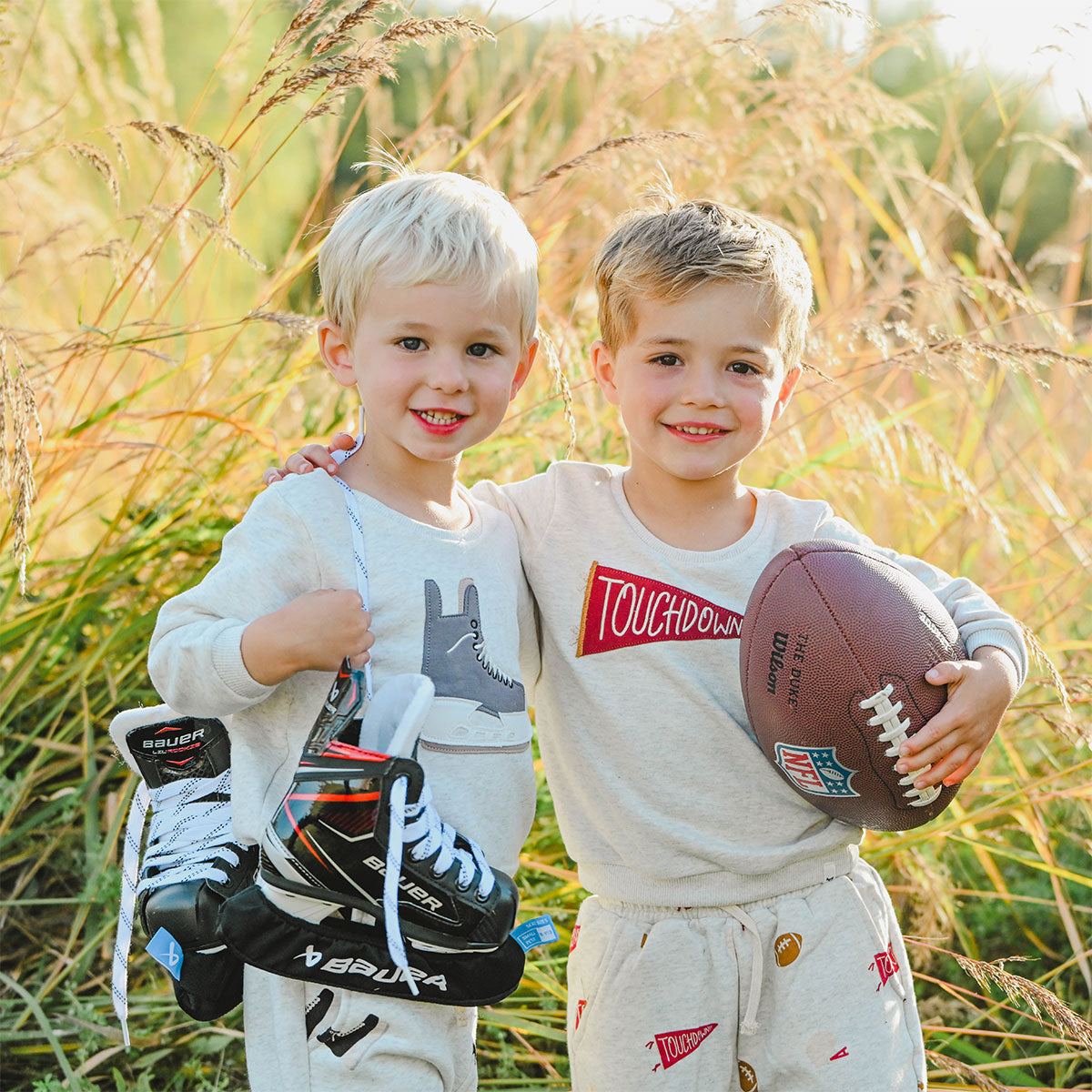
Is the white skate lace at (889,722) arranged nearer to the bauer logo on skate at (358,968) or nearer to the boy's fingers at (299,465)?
the bauer logo on skate at (358,968)

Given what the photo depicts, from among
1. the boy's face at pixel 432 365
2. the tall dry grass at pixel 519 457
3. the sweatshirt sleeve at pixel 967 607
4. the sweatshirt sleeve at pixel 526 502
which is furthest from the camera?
the tall dry grass at pixel 519 457

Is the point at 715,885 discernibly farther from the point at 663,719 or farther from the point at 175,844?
the point at 175,844

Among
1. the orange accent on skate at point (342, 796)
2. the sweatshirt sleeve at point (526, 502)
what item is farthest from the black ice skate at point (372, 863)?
the sweatshirt sleeve at point (526, 502)

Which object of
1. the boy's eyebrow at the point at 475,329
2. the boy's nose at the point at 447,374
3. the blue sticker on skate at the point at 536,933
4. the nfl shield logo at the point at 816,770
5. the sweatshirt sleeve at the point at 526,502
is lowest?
the blue sticker on skate at the point at 536,933

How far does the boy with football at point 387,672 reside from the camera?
1615 millimetres

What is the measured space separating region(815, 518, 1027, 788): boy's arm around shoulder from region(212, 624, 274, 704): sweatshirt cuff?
41.2 inches

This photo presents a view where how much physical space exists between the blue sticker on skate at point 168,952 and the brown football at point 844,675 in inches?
40.1

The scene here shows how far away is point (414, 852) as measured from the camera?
5.25ft

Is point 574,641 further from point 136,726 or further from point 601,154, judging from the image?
point 601,154

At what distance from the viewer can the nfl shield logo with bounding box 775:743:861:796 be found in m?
1.94

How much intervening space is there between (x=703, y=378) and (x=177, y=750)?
1130 mm

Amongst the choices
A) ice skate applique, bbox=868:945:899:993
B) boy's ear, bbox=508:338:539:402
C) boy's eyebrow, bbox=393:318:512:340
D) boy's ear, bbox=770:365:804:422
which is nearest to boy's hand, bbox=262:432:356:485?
boy's eyebrow, bbox=393:318:512:340

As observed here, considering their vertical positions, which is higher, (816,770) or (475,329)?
(475,329)

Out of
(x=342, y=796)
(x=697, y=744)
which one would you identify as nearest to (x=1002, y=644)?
(x=697, y=744)
